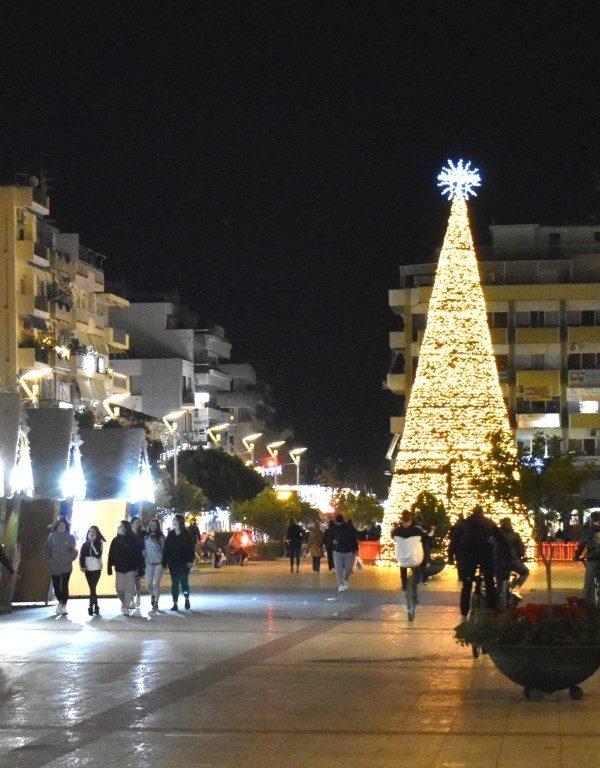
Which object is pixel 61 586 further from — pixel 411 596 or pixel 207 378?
pixel 207 378

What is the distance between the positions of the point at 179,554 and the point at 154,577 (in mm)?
536

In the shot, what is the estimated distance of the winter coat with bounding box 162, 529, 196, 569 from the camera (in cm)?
2686

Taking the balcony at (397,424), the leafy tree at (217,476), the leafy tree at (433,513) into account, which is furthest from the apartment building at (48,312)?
the leafy tree at (433,513)

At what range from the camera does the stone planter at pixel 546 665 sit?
13.2 metres

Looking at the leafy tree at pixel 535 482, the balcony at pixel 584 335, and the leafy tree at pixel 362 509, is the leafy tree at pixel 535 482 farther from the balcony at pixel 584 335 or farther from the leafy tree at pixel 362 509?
the balcony at pixel 584 335

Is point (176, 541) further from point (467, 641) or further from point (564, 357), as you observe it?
point (564, 357)

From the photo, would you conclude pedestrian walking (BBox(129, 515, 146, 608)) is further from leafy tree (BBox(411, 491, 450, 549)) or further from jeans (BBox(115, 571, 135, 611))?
leafy tree (BBox(411, 491, 450, 549))

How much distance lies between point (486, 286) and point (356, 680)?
83312 millimetres

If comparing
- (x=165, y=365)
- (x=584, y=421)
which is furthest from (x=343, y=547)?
(x=165, y=365)

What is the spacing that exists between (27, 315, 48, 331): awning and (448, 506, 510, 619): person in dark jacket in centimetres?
6909

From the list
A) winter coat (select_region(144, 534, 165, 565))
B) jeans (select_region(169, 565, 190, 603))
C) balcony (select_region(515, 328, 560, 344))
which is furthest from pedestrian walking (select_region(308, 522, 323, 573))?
balcony (select_region(515, 328, 560, 344))

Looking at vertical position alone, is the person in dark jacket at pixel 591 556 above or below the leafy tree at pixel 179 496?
below

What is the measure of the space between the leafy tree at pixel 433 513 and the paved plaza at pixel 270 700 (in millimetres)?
15609

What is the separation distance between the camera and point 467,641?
46.3ft
